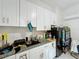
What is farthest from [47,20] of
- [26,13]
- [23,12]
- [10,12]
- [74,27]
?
[74,27]

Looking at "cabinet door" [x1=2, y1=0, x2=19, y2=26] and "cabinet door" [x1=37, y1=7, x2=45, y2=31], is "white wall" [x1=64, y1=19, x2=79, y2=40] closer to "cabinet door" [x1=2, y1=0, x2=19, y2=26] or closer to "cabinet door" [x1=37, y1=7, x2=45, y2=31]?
"cabinet door" [x1=37, y1=7, x2=45, y2=31]

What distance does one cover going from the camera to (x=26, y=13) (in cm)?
302

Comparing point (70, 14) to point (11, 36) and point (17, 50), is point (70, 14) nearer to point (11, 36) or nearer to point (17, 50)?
point (11, 36)

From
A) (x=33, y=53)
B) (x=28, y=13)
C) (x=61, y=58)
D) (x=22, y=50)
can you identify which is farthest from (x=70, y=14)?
(x=22, y=50)

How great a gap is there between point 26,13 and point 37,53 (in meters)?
1.26

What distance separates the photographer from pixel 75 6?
565 cm

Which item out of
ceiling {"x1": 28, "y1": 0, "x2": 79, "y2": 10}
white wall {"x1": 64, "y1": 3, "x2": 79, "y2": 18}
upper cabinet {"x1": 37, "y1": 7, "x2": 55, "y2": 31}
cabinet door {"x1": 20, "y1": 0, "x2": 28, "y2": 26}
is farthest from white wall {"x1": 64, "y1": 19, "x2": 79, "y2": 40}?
cabinet door {"x1": 20, "y1": 0, "x2": 28, "y2": 26}

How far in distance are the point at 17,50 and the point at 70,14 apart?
4640 mm

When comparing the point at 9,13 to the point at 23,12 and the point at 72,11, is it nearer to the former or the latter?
the point at 23,12

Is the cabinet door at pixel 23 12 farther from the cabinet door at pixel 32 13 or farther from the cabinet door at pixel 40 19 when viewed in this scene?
the cabinet door at pixel 40 19

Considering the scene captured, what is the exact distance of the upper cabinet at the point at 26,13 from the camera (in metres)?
2.83

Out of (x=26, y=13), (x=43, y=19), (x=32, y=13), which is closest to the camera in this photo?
(x=26, y=13)

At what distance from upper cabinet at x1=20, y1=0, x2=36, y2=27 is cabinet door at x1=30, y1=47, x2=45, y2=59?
0.85m

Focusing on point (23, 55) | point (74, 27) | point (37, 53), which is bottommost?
point (37, 53)
